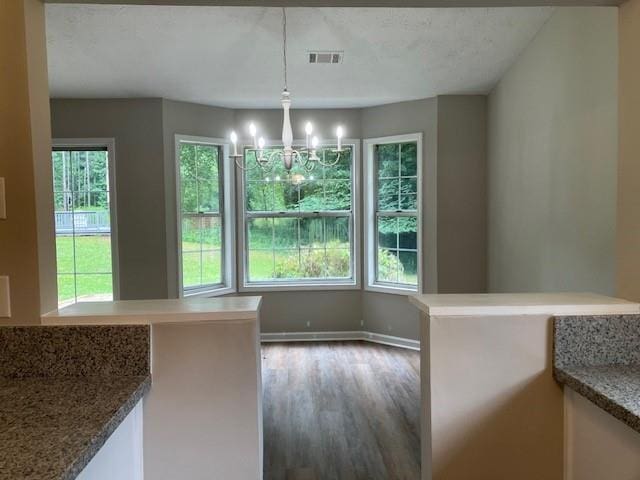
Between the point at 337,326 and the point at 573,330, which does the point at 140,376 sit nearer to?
the point at 573,330

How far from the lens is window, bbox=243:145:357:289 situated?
5027 mm

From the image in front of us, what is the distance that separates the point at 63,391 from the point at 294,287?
395 cm

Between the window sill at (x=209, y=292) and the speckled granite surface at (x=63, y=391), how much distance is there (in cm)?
333

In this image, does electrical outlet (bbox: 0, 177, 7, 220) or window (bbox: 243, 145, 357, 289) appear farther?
window (bbox: 243, 145, 357, 289)

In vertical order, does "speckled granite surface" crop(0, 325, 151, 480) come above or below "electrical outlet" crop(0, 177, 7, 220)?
below

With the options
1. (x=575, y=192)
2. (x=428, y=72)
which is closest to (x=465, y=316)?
(x=575, y=192)

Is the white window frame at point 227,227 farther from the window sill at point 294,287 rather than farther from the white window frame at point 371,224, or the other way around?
the white window frame at point 371,224

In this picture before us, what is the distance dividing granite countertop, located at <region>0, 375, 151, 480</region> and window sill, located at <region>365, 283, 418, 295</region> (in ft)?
12.3

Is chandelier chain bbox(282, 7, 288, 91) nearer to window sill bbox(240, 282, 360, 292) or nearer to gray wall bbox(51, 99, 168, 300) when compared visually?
gray wall bbox(51, 99, 168, 300)

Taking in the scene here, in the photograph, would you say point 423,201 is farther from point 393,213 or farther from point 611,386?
point 611,386

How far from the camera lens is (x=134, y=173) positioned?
4316 millimetres

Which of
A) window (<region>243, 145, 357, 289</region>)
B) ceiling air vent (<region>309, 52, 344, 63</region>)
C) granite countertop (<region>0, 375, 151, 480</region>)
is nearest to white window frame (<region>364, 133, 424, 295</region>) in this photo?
window (<region>243, 145, 357, 289</region>)

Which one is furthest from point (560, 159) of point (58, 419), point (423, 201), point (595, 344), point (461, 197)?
point (58, 419)

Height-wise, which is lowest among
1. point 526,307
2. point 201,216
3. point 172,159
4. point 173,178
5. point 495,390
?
point 495,390
